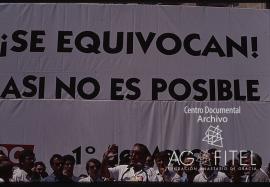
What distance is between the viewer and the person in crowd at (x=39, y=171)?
21.6 feet

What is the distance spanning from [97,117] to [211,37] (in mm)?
2252

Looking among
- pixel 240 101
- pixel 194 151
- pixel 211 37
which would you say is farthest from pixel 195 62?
pixel 194 151

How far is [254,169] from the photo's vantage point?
21.5 ft

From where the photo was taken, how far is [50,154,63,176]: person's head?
660 centimetres

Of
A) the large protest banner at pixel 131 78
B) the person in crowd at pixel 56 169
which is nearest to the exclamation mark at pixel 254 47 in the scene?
the large protest banner at pixel 131 78

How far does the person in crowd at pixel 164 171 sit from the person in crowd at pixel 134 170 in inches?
3.6

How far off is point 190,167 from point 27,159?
2.43 metres

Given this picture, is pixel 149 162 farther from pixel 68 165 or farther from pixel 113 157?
pixel 68 165

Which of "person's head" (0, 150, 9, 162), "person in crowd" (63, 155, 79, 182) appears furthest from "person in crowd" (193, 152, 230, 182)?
"person's head" (0, 150, 9, 162)

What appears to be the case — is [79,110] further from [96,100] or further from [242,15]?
[242,15]

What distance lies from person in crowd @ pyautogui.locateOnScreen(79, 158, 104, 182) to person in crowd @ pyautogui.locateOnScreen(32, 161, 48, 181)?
56 cm

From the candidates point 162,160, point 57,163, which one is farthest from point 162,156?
point 57,163

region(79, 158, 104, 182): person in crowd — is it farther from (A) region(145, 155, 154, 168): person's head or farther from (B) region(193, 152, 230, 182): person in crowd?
(B) region(193, 152, 230, 182): person in crowd

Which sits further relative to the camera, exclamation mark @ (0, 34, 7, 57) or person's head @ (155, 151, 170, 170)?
exclamation mark @ (0, 34, 7, 57)
